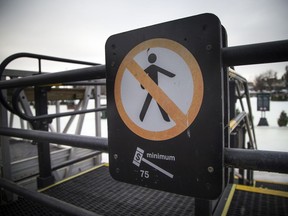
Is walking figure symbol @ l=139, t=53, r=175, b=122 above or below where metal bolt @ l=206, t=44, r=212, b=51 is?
below

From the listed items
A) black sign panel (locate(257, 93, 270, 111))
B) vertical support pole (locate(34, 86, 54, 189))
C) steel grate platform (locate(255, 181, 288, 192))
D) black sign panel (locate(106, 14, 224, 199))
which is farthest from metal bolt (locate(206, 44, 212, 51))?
black sign panel (locate(257, 93, 270, 111))

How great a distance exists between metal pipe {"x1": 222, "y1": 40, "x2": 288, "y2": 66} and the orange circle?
0.22ft

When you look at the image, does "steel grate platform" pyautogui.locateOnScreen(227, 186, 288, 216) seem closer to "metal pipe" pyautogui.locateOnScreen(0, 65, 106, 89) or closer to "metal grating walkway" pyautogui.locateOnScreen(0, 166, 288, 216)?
"metal grating walkway" pyautogui.locateOnScreen(0, 166, 288, 216)

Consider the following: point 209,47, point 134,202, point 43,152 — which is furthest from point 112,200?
point 209,47

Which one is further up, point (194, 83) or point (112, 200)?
point (194, 83)

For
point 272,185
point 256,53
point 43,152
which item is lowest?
point 272,185

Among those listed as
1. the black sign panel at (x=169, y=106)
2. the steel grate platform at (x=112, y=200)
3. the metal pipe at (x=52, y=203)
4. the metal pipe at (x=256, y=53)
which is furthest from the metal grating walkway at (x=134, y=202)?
the metal pipe at (x=256, y=53)

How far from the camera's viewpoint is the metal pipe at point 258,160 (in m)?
0.39

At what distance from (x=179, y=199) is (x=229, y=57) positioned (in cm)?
135

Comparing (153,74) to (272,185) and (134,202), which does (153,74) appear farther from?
(272,185)

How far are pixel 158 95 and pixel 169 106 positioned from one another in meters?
0.04

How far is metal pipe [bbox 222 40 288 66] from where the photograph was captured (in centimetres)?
39

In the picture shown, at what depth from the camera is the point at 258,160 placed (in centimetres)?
41

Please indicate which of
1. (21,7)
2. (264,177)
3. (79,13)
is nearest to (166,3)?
(79,13)
